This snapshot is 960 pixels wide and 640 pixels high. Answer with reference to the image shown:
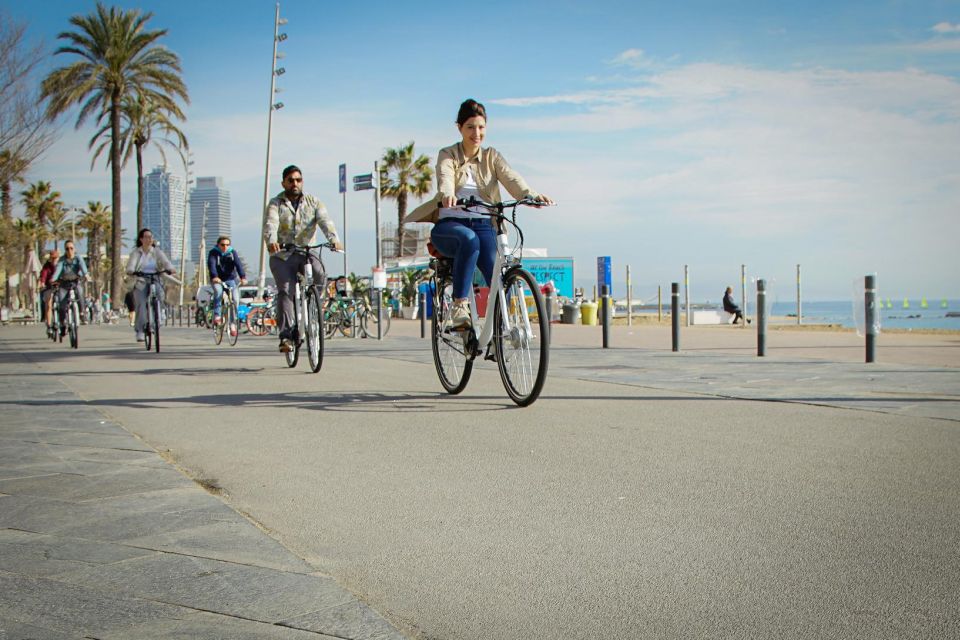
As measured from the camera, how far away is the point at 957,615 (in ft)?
7.68

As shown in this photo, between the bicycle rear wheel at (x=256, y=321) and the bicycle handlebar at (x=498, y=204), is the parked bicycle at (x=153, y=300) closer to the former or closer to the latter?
the bicycle rear wheel at (x=256, y=321)

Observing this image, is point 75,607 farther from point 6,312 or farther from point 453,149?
point 6,312

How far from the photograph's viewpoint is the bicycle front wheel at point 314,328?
385 inches

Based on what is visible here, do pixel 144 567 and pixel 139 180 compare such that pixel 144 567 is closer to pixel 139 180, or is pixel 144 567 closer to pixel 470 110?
pixel 470 110

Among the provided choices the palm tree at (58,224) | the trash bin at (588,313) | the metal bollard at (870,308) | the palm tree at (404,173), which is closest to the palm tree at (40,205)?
the palm tree at (58,224)

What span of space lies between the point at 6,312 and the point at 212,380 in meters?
42.7

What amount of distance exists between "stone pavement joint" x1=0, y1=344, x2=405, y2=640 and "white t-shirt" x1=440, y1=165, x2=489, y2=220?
2.94 meters

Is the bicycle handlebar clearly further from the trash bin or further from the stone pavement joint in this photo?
the trash bin

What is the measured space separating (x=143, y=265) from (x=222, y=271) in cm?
317

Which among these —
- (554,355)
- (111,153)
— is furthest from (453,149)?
(111,153)

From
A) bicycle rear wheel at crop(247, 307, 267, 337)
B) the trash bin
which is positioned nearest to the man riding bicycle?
bicycle rear wheel at crop(247, 307, 267, 337)

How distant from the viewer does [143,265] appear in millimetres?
14570

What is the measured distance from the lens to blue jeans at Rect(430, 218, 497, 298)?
6.69m

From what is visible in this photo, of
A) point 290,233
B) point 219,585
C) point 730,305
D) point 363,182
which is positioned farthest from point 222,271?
point 730,305
